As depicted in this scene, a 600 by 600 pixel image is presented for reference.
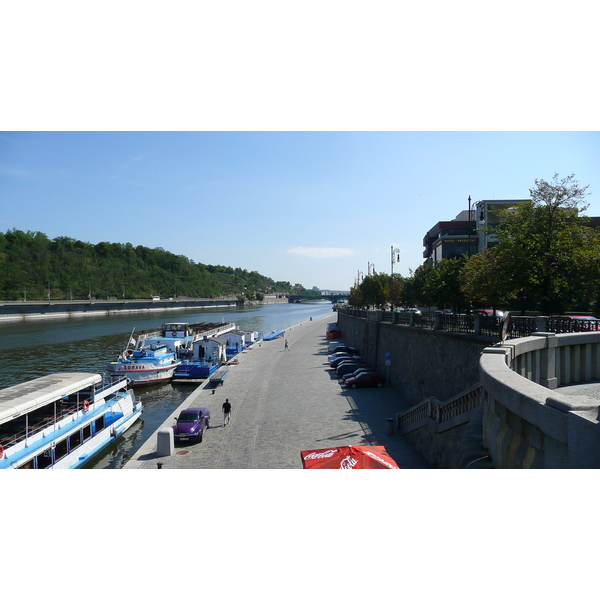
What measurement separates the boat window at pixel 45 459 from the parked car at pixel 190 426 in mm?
4579

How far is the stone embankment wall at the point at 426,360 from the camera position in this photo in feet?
56.5

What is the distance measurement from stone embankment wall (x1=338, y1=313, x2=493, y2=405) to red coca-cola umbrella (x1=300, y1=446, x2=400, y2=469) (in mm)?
5678

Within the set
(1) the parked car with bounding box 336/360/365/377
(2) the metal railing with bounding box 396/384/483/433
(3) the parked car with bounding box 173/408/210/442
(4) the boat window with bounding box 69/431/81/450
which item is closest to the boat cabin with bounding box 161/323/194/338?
(1) the parked car with bounding box 336/360/365/377

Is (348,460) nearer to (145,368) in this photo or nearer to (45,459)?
Answer: (45,459)

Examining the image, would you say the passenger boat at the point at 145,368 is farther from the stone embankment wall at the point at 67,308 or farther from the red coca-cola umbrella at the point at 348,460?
the stone embankment wall at the point at 67,308

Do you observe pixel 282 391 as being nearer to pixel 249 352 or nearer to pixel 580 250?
pixel 580 250

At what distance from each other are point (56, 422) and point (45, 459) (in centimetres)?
144

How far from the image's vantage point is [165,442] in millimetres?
14172

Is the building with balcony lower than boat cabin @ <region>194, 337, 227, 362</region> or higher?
higher

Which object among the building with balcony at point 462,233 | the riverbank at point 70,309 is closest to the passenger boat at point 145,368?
the building with balcony at point 462,233

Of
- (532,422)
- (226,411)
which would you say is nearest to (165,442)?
(226,411)

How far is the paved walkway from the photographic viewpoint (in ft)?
45.8

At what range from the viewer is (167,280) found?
195 meters

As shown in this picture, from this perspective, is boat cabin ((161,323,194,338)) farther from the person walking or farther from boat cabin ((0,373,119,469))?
the person walking
